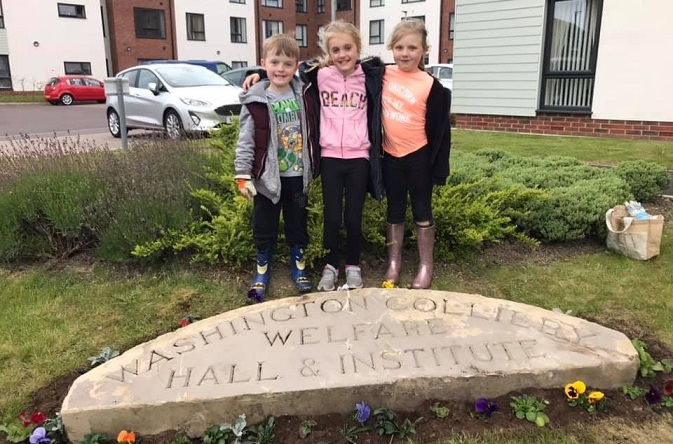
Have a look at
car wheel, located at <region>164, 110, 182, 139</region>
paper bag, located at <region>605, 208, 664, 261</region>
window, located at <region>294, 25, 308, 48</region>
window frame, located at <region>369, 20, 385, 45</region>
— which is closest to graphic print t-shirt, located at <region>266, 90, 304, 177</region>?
paper bag, located at <region>605, 208, 664, 261</region>

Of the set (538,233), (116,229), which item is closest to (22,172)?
(116,229)

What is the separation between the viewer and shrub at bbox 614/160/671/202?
18.5ft

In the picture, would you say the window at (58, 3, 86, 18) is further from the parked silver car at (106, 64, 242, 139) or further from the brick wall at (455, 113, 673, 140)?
the brick wall at (455, 113, 673, 140)

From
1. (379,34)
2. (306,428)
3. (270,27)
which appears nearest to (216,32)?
(270,27)

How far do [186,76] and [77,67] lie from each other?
25216 millimetres

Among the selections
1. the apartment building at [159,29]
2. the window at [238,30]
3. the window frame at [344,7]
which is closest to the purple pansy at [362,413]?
the apartment building at [159,29]

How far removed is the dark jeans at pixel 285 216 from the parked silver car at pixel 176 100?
6.75 metres

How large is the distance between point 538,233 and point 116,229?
3.27m

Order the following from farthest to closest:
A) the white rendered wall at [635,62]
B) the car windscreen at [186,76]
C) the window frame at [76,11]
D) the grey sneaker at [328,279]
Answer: the window frame at [76,11]
the car windscreen at [186,76]
the white rendered wall at [635,62]
the grey sneaker at [328,279]

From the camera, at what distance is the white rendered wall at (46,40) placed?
30.6 m

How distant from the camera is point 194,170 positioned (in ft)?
16.4

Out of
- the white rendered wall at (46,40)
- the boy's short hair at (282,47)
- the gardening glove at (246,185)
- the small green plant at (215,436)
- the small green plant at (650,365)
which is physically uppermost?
the white rendered wall at (46,40)

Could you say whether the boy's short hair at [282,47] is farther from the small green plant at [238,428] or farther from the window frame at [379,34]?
the window frame at [379,34]

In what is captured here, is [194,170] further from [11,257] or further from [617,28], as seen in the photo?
[617,28]
